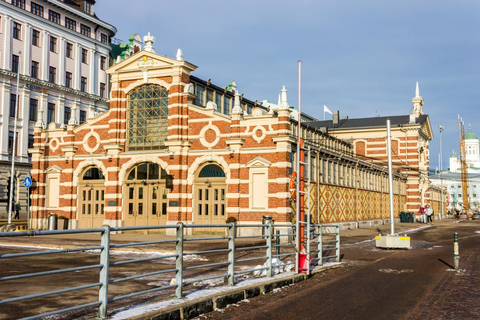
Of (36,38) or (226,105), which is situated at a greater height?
(36,38)

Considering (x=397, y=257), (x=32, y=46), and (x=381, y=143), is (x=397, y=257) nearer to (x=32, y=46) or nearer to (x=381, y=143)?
(x=381, y=143)

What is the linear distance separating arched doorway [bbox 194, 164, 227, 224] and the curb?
16.8m

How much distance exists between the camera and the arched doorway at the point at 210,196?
1141 inches

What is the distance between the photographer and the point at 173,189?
29.6 metres

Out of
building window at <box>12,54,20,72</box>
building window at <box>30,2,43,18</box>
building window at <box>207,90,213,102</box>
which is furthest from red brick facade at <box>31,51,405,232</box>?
building window at <box>30,2,43,18</box>

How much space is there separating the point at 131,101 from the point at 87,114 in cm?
2681

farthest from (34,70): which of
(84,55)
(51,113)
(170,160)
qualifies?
(170,160)

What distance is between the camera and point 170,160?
98.0ft

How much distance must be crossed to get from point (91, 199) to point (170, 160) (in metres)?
6.92

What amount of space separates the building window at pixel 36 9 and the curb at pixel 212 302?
1883 inches

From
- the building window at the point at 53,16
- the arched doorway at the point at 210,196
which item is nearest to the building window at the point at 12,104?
the building window at the point at 53,16

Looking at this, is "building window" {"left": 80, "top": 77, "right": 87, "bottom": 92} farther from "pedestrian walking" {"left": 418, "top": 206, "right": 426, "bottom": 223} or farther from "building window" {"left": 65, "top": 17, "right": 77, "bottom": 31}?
"pedestrian walking" {"left": 418, "top": 206, "right": 426, "bottom": 223}

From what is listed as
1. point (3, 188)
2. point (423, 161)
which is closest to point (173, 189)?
point (3, 188)

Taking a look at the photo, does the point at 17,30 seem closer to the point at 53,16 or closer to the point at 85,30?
the point at 53,16
